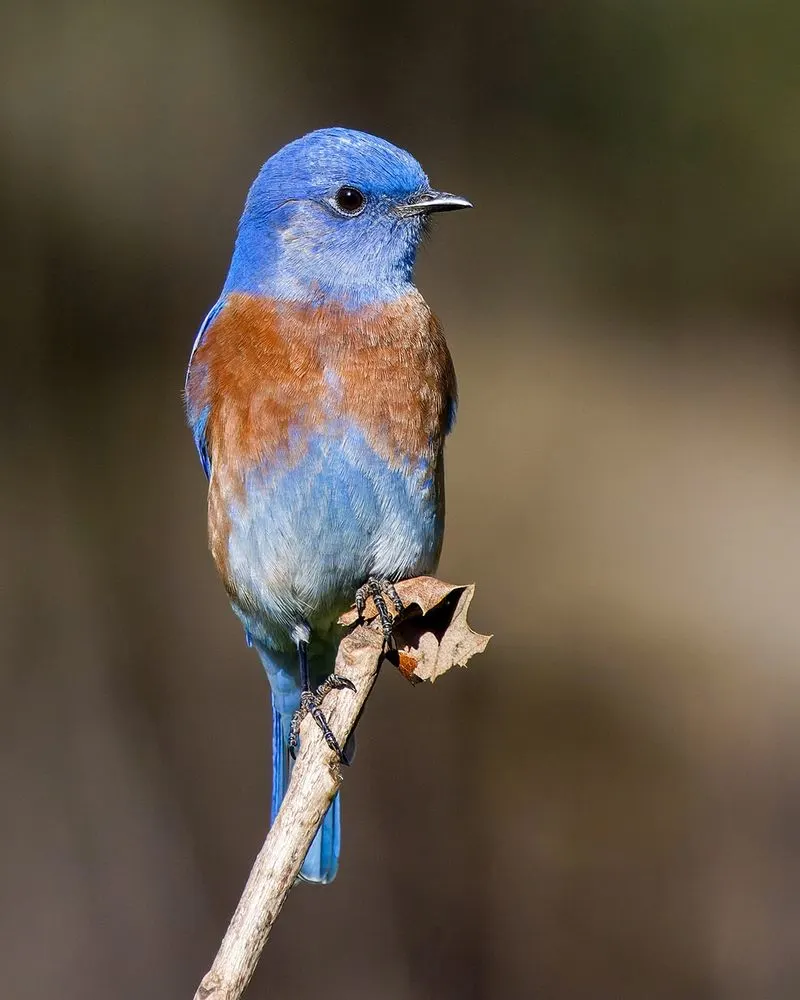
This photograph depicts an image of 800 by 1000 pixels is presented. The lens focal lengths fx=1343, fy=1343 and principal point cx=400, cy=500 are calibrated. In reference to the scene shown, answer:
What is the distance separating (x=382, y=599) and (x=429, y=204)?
3.39 feet

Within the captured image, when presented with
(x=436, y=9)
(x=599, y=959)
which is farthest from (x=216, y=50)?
(x=599, y=959)

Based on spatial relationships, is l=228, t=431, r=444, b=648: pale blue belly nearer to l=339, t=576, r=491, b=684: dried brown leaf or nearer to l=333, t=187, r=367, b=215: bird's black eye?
l=339, t=576, r=491, b=684: dried brown leaf

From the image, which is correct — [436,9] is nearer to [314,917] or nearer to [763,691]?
[763,691]

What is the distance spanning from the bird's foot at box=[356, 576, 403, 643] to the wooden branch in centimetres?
2

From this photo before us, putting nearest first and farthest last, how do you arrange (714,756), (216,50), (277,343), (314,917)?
1. (277,343)
2. (314,917)
3. (714,756)
4. (216,50)

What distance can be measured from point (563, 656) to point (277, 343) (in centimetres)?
290

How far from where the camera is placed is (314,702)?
2959 mm

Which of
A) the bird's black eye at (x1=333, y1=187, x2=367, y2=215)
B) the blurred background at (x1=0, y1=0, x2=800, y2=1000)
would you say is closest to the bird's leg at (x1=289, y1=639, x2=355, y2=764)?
the bird's black eye at (x1=333, y1=187, x2=367, y2=215)

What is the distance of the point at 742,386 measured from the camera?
610 cm

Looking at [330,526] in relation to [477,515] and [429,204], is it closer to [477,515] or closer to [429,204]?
[429,204]

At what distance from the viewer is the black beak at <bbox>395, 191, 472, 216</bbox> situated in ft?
11.0

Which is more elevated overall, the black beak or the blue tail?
the black beak

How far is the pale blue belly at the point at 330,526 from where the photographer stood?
10.3ft

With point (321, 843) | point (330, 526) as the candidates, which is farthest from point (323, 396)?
point (321, 843)
